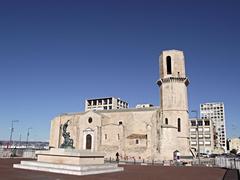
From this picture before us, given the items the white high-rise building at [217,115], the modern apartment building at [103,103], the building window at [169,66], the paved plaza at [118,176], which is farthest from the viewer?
the white high-rise building at [217,115]

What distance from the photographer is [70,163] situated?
67.9 feet

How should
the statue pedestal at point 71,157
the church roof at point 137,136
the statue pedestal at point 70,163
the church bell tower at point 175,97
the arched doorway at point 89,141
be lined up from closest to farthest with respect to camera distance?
the statue pedestal at point 70,163 → the statue pedestal at point 71,157 → the church bell tower at point 175,97 → the church roof at point 137,136 → the arched doorway at point 89,141

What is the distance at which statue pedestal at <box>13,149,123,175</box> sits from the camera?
18792 mm

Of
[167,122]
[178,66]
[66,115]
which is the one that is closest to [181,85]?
[178,66]

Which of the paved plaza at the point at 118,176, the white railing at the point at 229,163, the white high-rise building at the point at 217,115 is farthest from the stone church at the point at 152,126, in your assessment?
the white high-rise building at the point at 217,115

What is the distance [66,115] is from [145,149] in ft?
67.7

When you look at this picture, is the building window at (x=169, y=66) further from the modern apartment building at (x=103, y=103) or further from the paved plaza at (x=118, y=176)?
the modern apartment building at (x=103, y=103)

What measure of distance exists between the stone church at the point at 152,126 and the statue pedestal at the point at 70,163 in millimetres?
22185

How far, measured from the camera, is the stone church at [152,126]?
43.8 m

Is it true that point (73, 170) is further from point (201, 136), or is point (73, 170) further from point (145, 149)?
point (201, 136)

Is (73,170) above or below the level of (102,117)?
below

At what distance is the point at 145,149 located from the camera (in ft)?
145

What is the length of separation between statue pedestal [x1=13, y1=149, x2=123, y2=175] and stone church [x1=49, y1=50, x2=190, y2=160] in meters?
22.2

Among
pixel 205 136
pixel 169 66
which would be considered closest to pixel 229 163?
pixel 169 66
